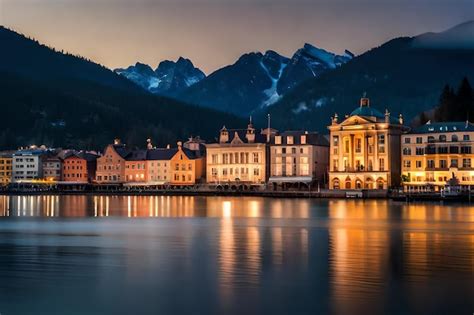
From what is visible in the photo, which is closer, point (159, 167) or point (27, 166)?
point (159, 167)

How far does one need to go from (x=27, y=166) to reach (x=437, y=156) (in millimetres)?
95711

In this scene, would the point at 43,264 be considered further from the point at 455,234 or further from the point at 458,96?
the point at 458,96

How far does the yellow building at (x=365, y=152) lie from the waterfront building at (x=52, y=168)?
68075 millimetres

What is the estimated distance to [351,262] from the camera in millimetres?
39344

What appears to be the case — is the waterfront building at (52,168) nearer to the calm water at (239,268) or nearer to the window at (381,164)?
the window at (381,164)

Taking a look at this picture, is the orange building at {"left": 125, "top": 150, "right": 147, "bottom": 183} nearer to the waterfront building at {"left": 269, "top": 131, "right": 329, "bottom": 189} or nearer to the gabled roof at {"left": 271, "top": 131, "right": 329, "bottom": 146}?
the gabled roof at {"left": 271, "top": 131, "right": 329, "bottom": 146}

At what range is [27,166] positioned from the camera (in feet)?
586

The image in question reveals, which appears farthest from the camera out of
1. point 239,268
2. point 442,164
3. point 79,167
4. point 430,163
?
point 79,167

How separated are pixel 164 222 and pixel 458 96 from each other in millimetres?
77333

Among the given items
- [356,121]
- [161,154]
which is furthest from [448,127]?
[161,154]

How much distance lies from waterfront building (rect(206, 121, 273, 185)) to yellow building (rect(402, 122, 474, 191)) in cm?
2840

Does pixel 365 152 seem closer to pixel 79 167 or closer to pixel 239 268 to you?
pixel 79 167

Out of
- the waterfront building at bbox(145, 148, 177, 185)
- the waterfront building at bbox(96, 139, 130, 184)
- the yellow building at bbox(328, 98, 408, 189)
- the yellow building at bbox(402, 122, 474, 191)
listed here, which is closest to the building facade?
the waterfront building at bbox(96, 139, 130, 184)

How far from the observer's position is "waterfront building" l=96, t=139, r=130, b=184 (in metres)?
162
